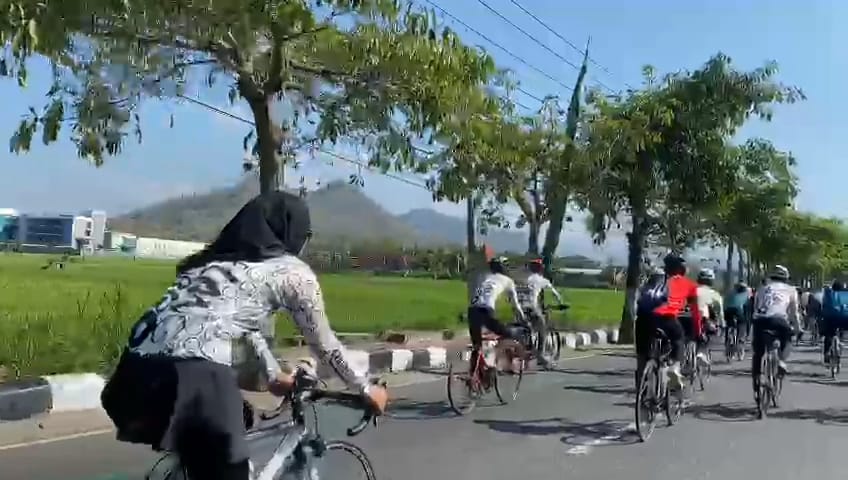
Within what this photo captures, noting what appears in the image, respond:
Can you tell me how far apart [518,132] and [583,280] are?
3270 cm

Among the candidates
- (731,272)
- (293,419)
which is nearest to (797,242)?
(731,272)

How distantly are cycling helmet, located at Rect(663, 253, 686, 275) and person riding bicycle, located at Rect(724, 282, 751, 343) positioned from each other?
962 cm

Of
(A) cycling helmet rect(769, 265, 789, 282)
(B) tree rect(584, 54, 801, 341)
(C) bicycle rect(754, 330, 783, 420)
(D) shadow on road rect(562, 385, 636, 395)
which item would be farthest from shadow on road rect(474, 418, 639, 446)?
(B) tree rect(584, 54, 801, 341)

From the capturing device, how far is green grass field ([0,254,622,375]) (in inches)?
446

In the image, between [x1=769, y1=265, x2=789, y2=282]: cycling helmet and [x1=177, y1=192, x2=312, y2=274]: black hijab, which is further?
[x1=769, y1=265, x2=789, y2=282]: cycling helmet

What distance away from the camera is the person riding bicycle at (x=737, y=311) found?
18.8m

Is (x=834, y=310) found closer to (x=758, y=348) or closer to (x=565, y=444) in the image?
(x=758, y=348)

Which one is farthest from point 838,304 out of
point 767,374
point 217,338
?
point 217,338

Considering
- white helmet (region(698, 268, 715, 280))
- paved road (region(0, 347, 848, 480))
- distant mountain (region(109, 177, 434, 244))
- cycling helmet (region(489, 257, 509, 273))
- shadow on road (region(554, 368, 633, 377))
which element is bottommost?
paved road (region(0, 347, 848, 480))

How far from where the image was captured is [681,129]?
71.8ft

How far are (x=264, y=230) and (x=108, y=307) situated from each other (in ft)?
32.2

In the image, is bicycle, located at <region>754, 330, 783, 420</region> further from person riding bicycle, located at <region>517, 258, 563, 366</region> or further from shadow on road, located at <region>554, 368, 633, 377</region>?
shadow on road, located at <region>554, 368, 633, 377</region>

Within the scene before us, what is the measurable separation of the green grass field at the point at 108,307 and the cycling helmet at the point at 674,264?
3.41m

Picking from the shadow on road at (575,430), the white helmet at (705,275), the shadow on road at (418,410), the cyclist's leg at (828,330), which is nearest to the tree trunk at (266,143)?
the shadow on road at (418,410)
